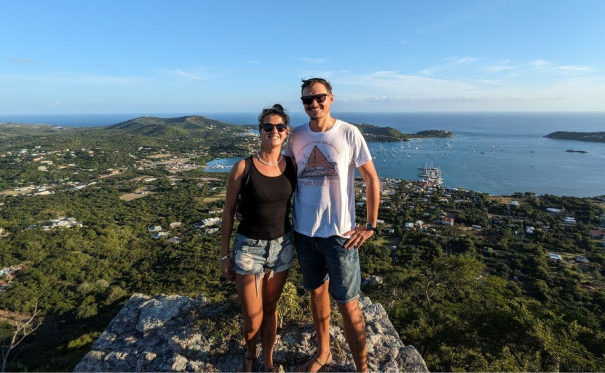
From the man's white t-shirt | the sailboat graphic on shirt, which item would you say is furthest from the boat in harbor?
the sailboat graphic on shirt

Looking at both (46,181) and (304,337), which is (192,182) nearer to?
(46,181)

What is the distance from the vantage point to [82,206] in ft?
121

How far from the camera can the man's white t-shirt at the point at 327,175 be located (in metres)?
2.23

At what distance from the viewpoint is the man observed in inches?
88.2

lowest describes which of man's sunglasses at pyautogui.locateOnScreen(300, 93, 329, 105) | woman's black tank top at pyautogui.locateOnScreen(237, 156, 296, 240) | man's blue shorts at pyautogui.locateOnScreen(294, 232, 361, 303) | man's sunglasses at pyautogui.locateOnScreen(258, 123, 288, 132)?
man's blue shorts at pyautogui.locateOnScreen(294, 232, 361, 303)

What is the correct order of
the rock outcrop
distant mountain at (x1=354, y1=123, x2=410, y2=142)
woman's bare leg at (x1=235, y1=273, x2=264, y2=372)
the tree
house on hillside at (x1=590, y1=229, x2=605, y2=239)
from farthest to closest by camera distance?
1. distant mountain at (x1=354, y1=123, x2=410, y2=142)
2. house on hillside at (x1=590, y1=229, x2=605, y2=239)
3. the tree
4. the rock outcrop
5. woman's bare leg at (x1=235, y1=273, x2=264, y2=372)

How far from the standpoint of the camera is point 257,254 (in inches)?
90.1

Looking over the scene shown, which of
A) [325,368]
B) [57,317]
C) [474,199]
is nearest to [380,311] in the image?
[325,368]

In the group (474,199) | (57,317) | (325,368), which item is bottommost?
(57,317)

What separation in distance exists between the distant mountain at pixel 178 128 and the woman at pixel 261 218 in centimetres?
11559

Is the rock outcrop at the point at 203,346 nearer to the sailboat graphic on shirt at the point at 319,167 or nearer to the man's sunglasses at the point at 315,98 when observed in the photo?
the sailboat graphic on shirt at the point at 319,167

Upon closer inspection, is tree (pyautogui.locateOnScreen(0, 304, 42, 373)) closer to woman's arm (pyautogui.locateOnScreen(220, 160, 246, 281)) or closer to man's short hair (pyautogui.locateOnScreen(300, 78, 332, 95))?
woman's arm (pyautogui.locateOnScreen(220, 160, 246, 281))

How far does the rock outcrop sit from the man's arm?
1.61 meters

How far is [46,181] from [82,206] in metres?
21.8
